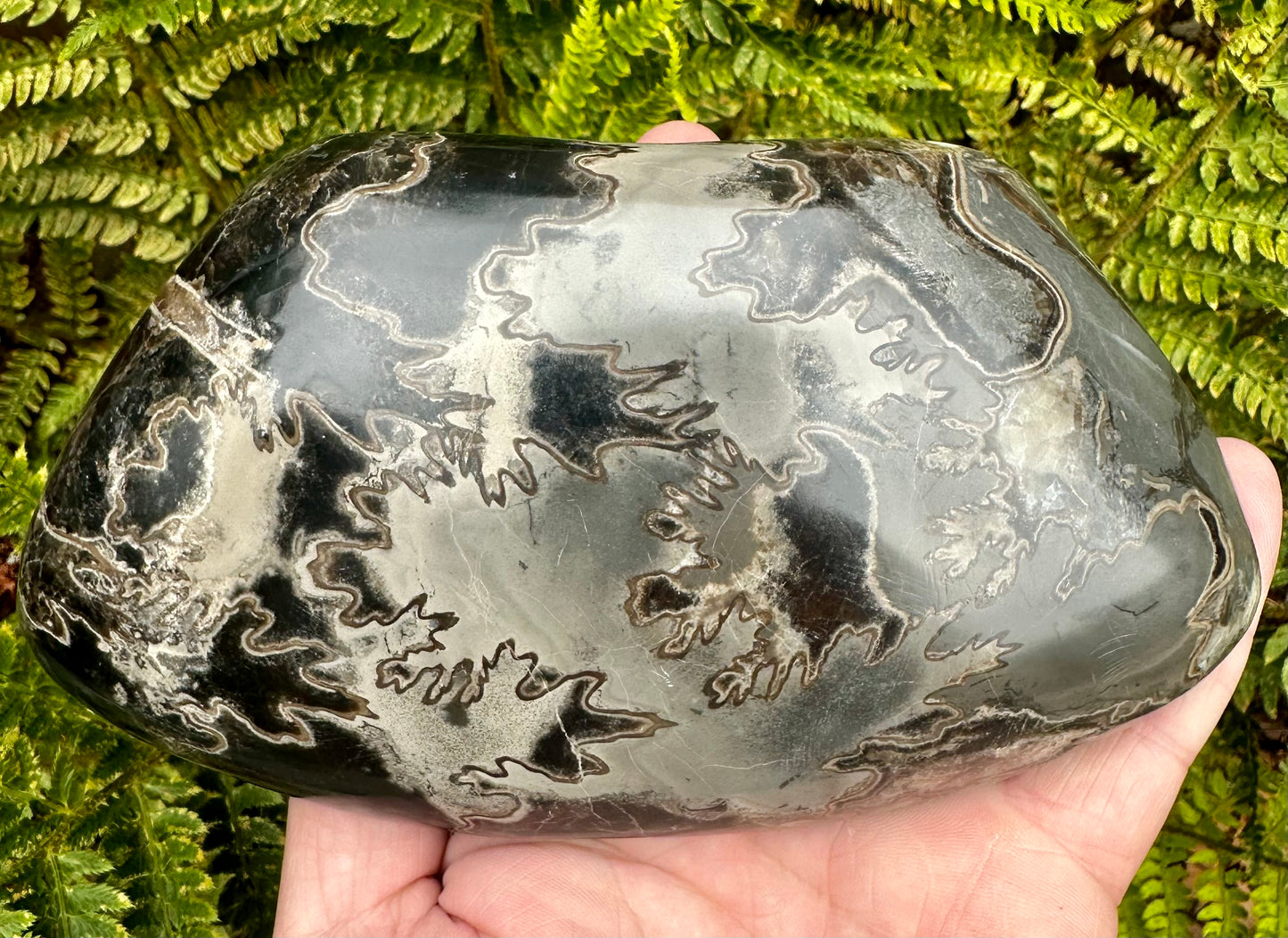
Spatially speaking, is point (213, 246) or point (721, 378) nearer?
point (721, 378)

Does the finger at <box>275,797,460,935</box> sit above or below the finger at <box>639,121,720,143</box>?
below

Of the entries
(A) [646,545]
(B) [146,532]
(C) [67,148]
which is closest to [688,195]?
(A) [646,545]

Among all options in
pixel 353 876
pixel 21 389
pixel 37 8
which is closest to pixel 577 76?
pixel 37 8

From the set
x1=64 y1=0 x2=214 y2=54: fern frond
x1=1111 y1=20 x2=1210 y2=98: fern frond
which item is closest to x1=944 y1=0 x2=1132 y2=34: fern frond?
x1=1111 y1=20 x2=1210 y2=98: fern frond

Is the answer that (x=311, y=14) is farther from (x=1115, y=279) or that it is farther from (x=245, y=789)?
(x=1115, y=279)

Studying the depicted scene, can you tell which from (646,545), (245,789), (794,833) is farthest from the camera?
(245,789)

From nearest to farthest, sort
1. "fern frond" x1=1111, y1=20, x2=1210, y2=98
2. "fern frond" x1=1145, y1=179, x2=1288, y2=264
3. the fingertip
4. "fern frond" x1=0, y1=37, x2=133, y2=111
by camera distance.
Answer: the fingertip < "fern frond" x1=0, y1=37, x2=133, y2=111 < "fern frond" x1=1145, y1=179, x2=1288, y2=264 < "fern frond" x1=1111, y1=20, x2=1210, y2=98

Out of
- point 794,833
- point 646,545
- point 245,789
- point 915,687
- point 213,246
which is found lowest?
point 245,789

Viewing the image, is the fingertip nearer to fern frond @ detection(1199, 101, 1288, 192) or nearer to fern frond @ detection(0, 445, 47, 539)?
fern frond @ detection(1199, 101, 1288, 192)
